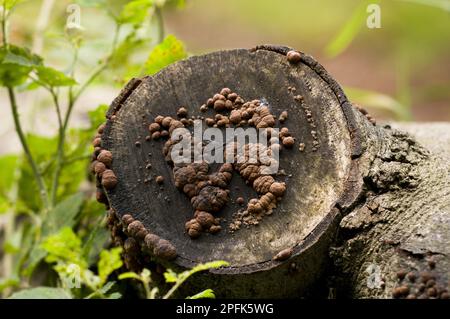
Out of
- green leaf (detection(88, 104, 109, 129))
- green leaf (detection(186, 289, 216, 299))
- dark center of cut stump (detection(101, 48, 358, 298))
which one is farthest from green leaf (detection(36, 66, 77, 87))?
green leaf (detection(186, 289, 216, 299))

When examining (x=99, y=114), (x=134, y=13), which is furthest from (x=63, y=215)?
(x=134, y=13)

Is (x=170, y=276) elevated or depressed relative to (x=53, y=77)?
depressed

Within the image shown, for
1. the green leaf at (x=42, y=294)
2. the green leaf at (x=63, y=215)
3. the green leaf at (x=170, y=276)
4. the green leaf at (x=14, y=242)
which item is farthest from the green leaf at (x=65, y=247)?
the green leaf at (x=14, y=242)

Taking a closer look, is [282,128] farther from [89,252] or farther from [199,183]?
[89,252]

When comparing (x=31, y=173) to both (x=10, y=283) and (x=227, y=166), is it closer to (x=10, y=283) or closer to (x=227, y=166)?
(x=10, y=283)

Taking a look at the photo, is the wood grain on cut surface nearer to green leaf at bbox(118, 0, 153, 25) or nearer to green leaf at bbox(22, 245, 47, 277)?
green leaf at bbox(118, 0, 153, 25)
